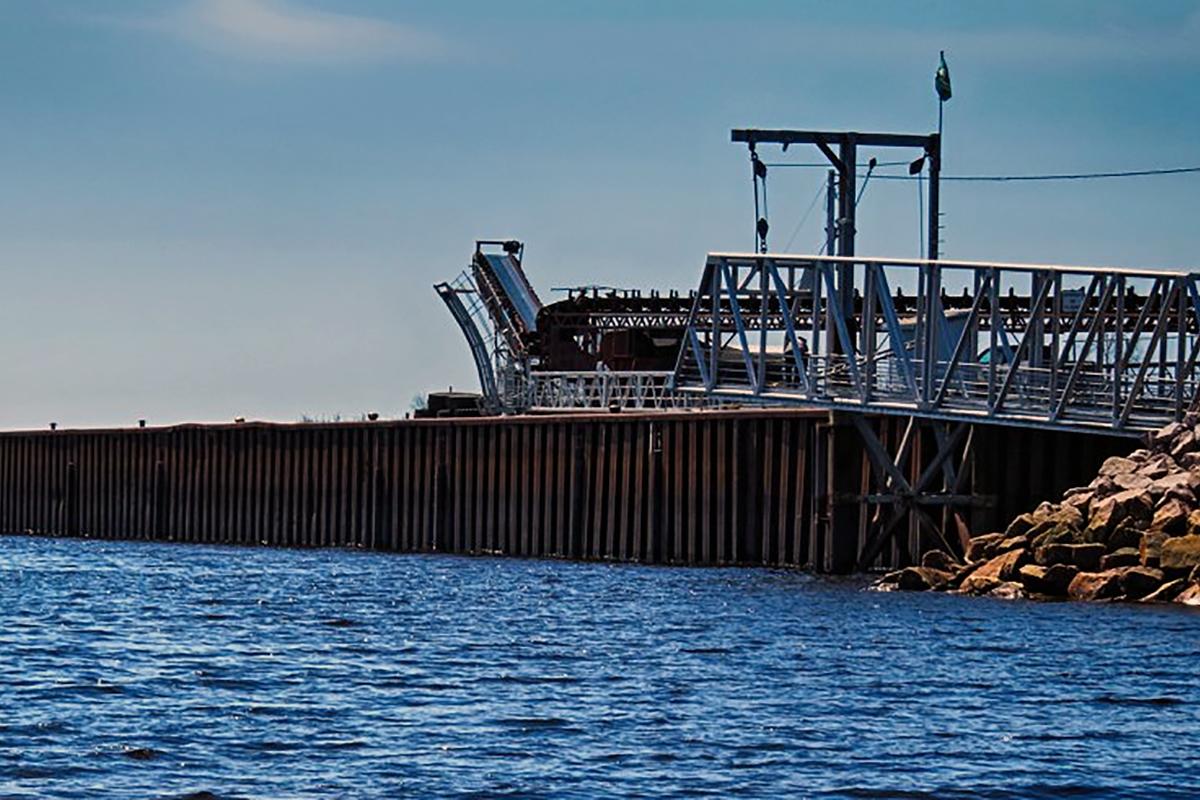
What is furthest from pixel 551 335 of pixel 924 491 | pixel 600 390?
pixel 924 491

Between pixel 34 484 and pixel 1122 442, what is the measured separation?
50.3m

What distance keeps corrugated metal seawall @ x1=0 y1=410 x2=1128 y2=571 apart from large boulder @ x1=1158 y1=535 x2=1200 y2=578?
28.0 ft

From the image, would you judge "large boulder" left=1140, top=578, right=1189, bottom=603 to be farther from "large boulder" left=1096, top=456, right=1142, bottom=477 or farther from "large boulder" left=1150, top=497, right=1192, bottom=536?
"large boulder" left=1096, top=456, right=1142, bottom=477

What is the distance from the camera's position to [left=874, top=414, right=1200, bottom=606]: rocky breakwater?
38250 millimetres

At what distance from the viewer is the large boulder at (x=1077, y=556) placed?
130 ft

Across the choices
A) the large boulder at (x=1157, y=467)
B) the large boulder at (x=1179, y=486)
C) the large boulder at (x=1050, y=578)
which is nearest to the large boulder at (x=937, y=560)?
the large boulder at (x=1050, y=578)

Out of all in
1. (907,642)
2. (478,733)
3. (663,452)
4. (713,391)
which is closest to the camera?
(478,733)

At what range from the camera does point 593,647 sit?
33719mm

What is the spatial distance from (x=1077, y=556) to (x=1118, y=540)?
703mm

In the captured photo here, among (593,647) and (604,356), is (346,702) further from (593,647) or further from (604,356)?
(604,356)

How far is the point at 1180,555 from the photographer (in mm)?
38125

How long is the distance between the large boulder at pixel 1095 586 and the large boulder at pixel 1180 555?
30.5 inches

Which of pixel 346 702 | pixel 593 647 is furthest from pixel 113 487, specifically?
pixel 346 702

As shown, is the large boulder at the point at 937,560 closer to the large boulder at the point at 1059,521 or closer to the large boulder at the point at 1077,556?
the large boulder at the point at 1059,521
